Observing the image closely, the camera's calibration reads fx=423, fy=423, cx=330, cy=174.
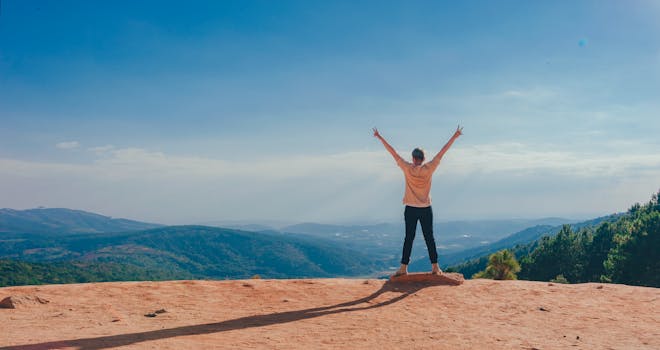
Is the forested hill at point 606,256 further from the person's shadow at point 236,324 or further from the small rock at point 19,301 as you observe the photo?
the small rock at point 19,301

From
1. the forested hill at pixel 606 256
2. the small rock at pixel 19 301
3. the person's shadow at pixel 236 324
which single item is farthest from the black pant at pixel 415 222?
the forested hill at pixel 606 256

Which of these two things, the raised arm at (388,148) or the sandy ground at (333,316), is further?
the raised arm at (388,148)

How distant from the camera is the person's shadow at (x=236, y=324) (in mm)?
6230

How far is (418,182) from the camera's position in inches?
419

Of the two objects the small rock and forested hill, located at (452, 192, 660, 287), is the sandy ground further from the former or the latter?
forested hill, located at (452, 192, 660, 287)

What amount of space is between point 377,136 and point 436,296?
426 cm

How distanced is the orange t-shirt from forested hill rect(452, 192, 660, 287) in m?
45.4

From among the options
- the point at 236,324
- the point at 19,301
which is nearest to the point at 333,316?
the point at 236,324

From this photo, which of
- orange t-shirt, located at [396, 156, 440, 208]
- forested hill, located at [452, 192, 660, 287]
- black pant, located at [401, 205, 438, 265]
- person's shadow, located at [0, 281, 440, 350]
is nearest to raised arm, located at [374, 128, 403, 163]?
orange t-shirt, located at [396, 156, 440, 208]

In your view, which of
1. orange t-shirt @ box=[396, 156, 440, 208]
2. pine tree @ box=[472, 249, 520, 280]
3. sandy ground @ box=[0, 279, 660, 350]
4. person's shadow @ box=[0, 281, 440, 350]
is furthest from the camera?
pine tree @ box=[472, 249, 520, 280]

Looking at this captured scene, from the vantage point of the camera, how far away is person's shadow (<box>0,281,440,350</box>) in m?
6.23

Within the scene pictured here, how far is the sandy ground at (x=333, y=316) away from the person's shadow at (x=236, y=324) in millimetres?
21

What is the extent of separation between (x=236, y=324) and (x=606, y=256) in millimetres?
72379

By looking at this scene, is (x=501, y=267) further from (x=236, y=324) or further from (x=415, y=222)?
(x=236, y=324)
